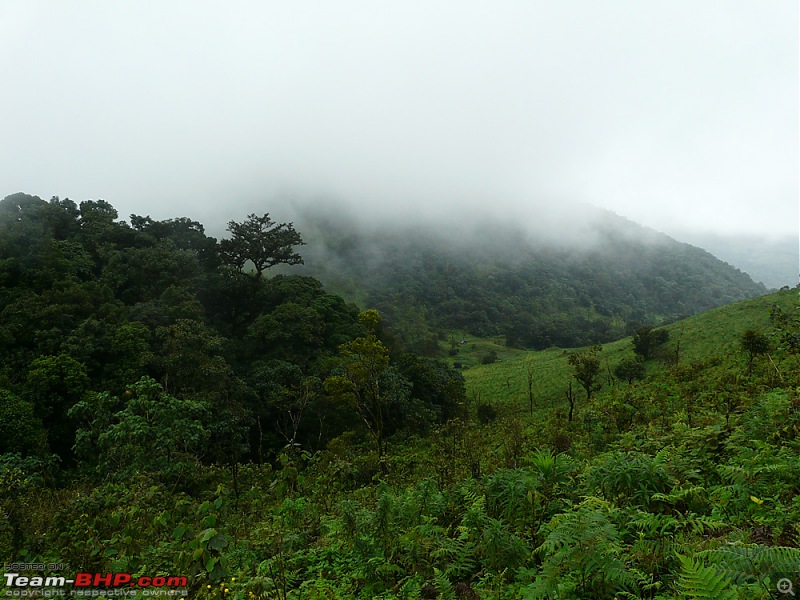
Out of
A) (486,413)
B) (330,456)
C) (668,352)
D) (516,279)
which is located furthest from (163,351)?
(516,279)

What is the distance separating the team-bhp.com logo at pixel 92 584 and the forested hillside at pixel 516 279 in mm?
61543

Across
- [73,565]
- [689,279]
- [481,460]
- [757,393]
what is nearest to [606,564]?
[73,565]

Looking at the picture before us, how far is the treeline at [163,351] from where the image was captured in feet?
39.0

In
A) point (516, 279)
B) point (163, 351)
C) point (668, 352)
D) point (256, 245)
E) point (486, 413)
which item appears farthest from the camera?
point (516, 279)

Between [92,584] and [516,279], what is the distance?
12967cm

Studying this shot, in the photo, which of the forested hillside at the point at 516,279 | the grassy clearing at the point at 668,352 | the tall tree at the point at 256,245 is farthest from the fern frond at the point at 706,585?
the forested hillside at the point at 516,279

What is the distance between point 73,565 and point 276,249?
98.6 ft

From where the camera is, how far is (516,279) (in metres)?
129

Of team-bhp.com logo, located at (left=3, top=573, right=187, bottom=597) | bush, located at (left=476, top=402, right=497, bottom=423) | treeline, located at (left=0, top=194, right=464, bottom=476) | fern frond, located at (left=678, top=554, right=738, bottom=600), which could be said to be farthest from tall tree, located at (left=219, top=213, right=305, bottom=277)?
fern frond, located at (left=678, top=554, right=738, bottom=600)

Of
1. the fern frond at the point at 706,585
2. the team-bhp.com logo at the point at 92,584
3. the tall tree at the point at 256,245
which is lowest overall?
the team-bhp.com logo at the point at 92,584

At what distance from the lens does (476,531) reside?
19.8 feet

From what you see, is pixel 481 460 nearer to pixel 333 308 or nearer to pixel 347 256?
pixel 333 308

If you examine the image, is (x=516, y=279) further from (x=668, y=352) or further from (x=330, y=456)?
(x=330, y=456)

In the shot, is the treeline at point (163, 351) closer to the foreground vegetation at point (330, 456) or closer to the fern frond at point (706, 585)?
the foreground vegetation at point (330, 456)
